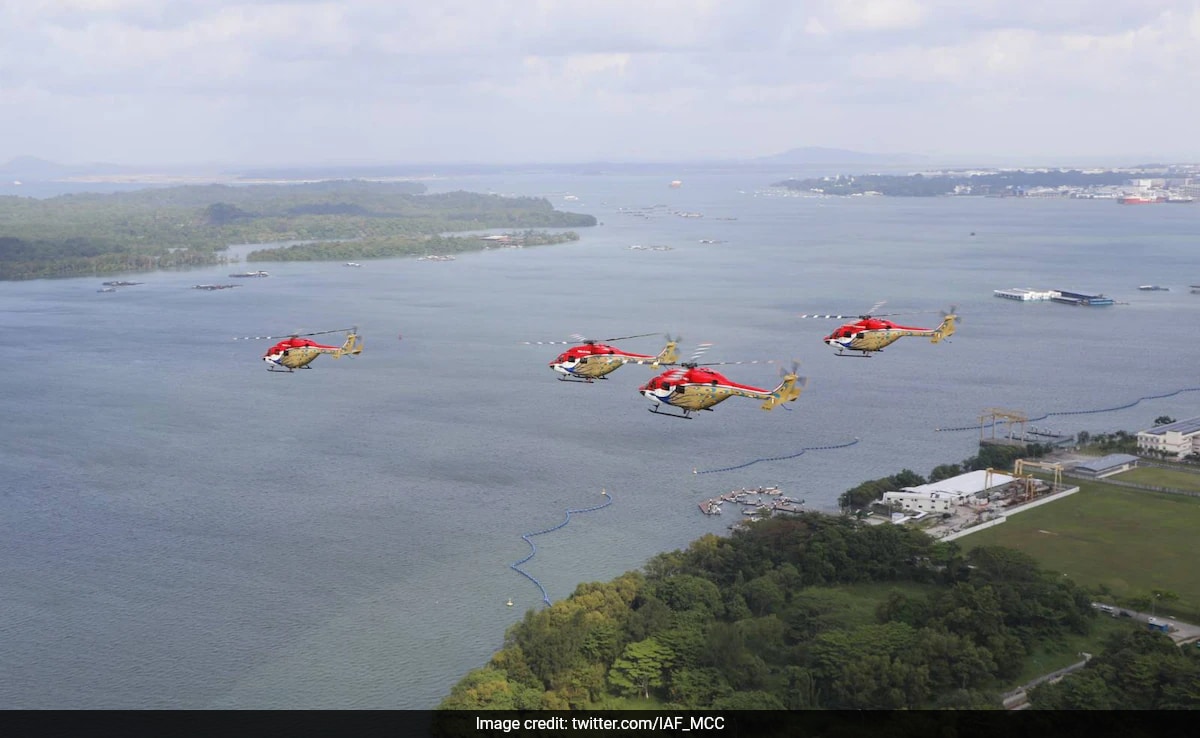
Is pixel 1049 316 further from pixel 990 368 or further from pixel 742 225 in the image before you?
pixel 742 225

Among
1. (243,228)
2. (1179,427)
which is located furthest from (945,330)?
(243,228)

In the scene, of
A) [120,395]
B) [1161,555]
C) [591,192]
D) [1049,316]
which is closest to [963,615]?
[1161,555]

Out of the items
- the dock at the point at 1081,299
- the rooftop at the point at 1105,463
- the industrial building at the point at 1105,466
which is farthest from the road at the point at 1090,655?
the dock at the point at 1081,299

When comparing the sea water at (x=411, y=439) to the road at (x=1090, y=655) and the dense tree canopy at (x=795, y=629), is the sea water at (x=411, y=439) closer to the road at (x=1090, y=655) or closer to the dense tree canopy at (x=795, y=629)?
the dense tree canopy at (x=795, y=629)

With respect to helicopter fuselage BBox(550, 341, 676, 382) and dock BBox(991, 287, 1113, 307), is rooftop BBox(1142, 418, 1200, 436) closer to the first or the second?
helicopter fuselage BBox(550, 341, 676, 382)

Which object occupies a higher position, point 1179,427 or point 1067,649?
point 1179,427

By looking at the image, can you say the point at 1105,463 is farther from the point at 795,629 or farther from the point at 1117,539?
the point at 795,629

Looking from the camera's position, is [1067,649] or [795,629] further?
[795,629]
